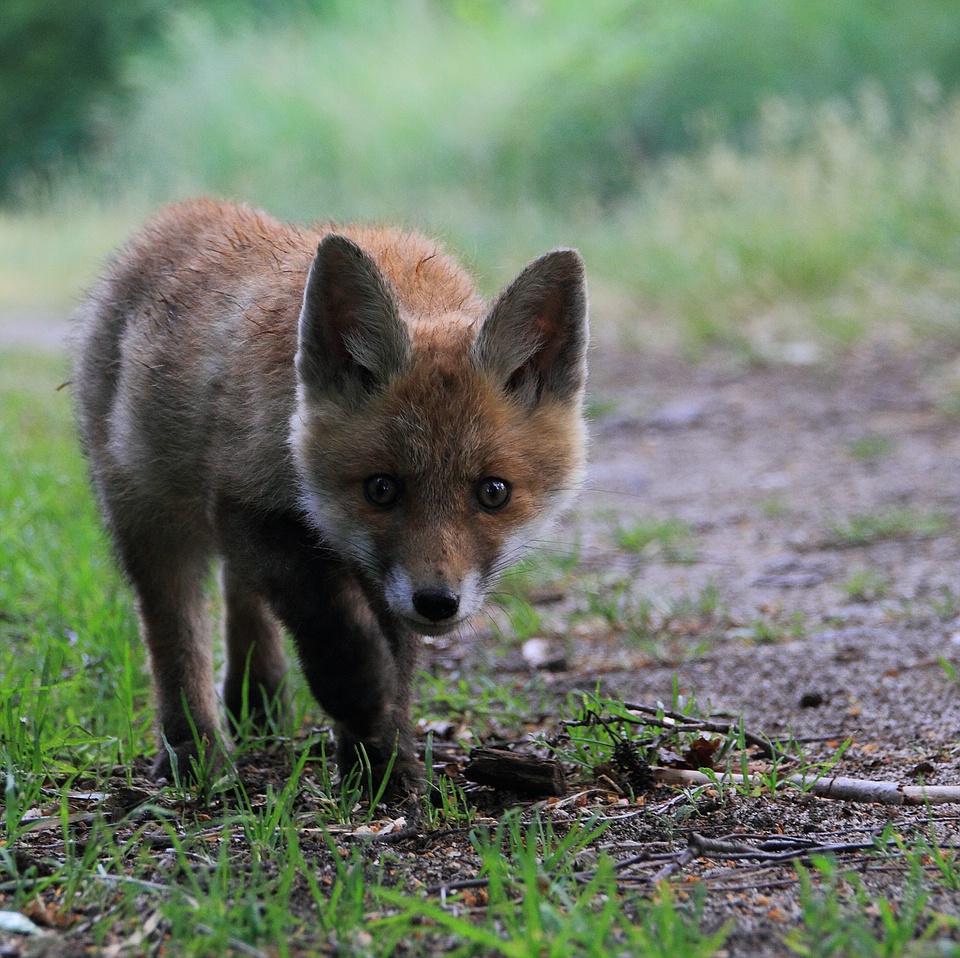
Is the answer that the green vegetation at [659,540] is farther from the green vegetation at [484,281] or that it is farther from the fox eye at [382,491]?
the fox eye at [382,491]

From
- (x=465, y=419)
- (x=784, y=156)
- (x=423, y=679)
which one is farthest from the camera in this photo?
(x=784, y=156)

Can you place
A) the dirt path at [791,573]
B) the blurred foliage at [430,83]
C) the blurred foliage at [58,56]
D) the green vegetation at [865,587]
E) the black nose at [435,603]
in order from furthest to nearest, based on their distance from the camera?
the blurred foliage at [58,56]
the blurred foliage at [430,83]
the green vegetation at [865,587]
the dirt path at [791,573]
the black nose at [435,603]

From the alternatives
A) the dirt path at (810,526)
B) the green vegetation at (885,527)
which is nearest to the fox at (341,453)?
the dirt path at (810,526)

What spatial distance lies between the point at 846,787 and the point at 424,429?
142cm

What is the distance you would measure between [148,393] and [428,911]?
83.6 inches

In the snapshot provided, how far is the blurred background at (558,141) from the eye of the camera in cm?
1204

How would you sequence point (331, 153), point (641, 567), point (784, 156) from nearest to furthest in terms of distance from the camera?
point (641, 567)
point (784, 156)
point (331, 153)

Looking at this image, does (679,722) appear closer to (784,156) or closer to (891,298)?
(891,298)

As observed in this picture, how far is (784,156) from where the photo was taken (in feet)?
48.7

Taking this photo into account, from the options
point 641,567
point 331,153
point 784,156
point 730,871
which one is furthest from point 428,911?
point 331,153

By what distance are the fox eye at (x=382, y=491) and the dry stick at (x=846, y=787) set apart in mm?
1008

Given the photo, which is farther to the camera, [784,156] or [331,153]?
[331,153]

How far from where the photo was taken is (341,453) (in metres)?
3.25

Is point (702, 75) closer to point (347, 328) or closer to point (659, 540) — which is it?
point (659, 540)
